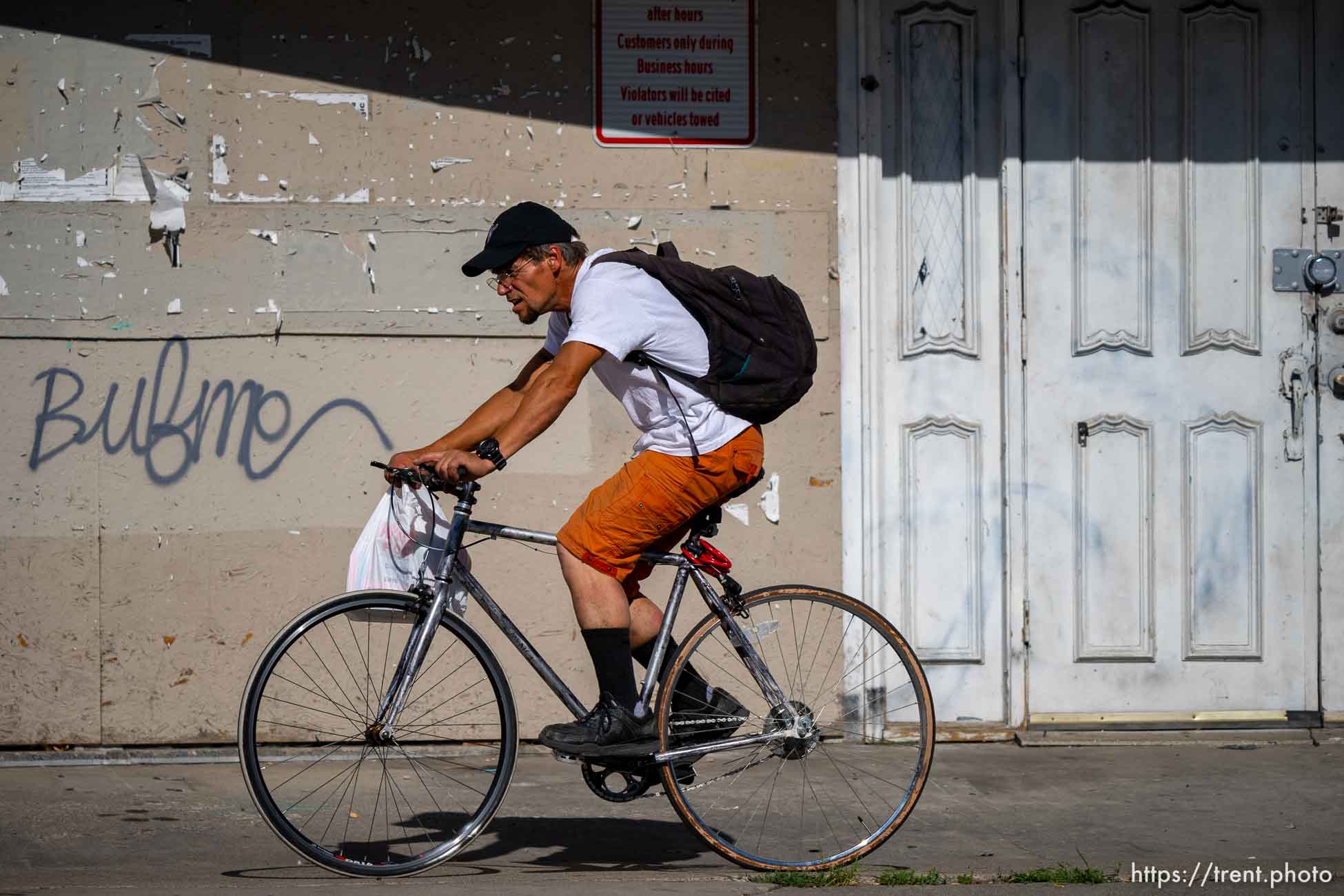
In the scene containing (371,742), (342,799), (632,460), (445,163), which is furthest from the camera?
(445,163)

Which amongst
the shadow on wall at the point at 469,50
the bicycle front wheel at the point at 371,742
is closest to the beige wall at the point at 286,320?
the shadow on wall at the point at 469,50

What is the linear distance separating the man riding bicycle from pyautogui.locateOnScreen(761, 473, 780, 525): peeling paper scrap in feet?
5.20

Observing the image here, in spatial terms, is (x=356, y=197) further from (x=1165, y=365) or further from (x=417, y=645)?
(x=1165, y=365)

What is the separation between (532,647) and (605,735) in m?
0.33

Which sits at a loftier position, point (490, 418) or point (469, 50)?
point (469, 50)

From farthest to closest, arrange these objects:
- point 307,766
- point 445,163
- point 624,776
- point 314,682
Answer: point 445,163, point 307,766, point 314,682, point 624,776

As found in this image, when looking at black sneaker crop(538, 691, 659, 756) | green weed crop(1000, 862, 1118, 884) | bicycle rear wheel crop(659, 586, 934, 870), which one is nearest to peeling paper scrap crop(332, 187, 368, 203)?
bicycle rear wheel crop(659, 586, 934, 870)

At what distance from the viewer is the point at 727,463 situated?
12.5 feet

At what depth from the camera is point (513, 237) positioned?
373 cm

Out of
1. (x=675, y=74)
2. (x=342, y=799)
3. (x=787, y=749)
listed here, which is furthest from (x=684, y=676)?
(x=675, y=74)

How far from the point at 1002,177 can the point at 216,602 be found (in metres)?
3.37

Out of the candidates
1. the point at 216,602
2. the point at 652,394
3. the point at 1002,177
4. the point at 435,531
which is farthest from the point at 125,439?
the point at 1002,177

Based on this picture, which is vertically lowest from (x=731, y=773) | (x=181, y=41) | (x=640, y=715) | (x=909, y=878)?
(x=909, y=878)

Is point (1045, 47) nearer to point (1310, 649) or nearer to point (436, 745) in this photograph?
point (1310, 649)
